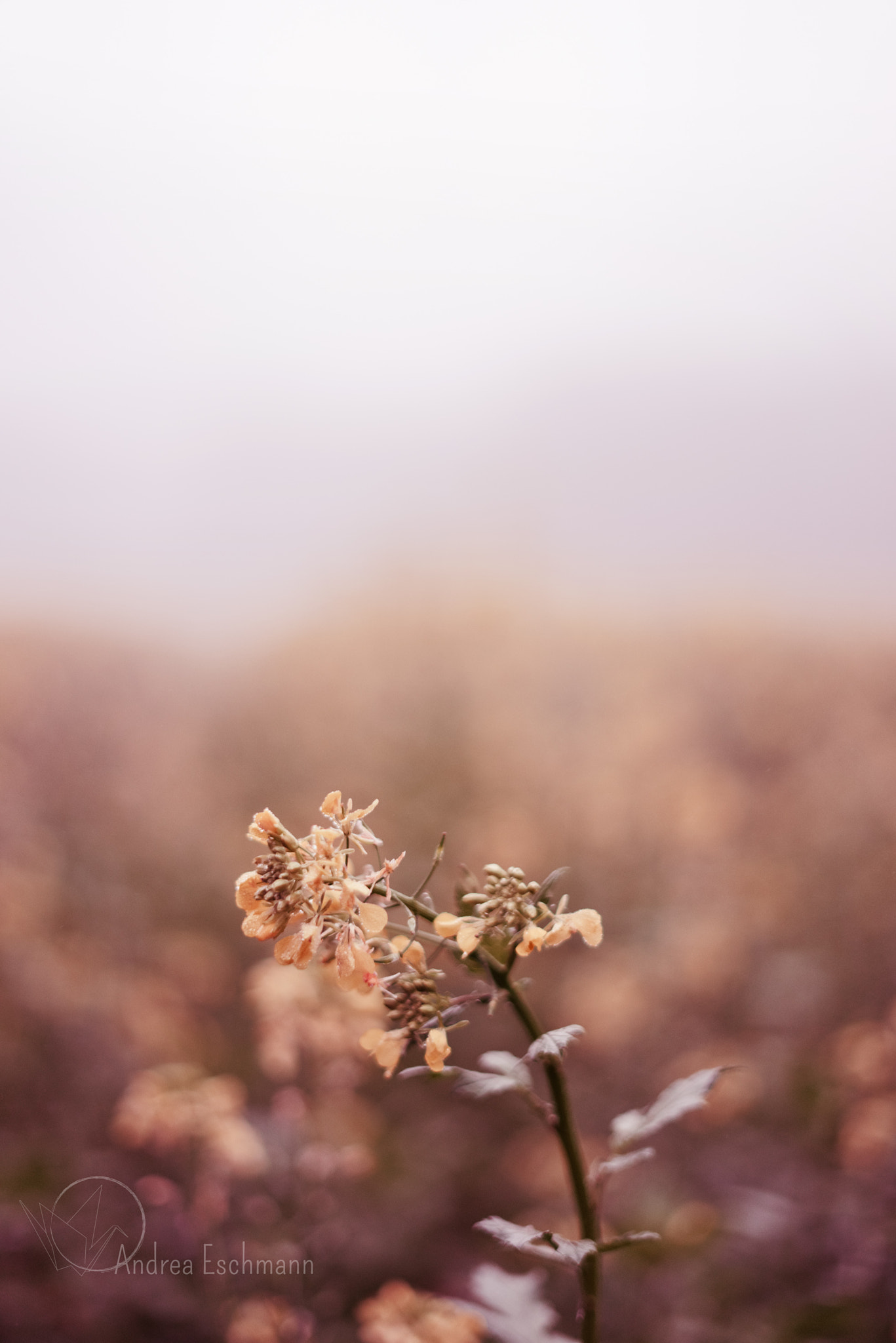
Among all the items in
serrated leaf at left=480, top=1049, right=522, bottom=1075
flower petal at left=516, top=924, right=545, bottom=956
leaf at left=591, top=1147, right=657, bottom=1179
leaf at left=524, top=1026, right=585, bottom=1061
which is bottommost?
leaf at left=591, top=1147, right=657, bottom=1179

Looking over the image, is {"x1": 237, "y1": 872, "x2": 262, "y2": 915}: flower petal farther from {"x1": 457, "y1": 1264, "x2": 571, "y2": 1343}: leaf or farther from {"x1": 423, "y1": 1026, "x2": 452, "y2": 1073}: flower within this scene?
{"x1": 457, "y1": 1264, "x2": 571, "y2": 1343}: leaf

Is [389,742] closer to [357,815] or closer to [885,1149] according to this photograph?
[885,1149]

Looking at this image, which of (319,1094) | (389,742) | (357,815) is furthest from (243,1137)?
(389,742)

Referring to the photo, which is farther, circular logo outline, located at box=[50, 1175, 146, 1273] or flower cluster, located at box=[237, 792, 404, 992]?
circular logo outline, located at box=[50, 1175, 146, 1273]

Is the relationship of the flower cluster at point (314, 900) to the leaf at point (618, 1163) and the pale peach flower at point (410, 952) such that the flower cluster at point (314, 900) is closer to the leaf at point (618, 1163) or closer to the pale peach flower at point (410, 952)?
the pale peach flower at point (410, 952)

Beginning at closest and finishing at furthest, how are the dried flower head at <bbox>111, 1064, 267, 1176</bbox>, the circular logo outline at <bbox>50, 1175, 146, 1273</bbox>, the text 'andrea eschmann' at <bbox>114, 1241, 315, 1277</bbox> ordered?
the dried flower head at <bbox>111, 1064, 267, 1176</bbox>, the text 'andrea eschmann' at <bbox>114, 1241, 315, 1277</bbox>, the circular logo outline at <bbox>50, 1175, 146, 1273</bbox>

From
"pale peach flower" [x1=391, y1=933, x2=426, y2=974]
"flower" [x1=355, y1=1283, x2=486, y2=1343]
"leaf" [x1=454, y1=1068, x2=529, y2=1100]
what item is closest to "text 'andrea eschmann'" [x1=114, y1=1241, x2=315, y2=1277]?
"flower" [x1=355, y1=1283, x2=486, y2=1343]

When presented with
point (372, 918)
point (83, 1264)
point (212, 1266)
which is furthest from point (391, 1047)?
point (83, 1264)
